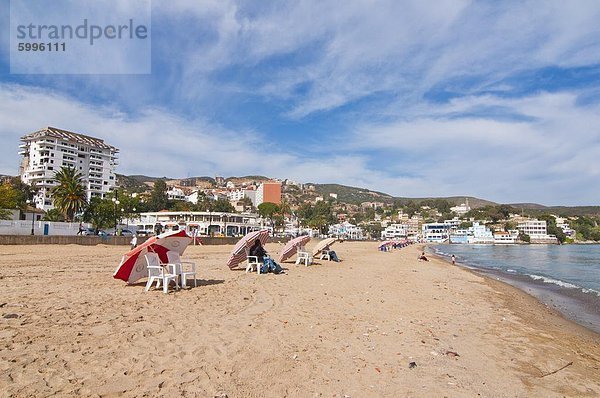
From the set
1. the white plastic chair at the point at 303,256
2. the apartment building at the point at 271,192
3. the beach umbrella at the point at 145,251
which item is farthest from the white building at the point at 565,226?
the beach umbrella at the point at 145,251

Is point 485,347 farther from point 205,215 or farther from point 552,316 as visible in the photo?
point 205,215

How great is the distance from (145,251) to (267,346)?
513 cm

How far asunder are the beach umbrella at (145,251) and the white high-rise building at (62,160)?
84058mm

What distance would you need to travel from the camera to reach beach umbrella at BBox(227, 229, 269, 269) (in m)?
14.1

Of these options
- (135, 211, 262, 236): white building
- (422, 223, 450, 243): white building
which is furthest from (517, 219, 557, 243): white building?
(135, 211, 262, 236): white building

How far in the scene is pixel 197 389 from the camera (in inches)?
153

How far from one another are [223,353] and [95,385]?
1.59 metres

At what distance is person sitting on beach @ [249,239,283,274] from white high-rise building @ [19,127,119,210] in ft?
265

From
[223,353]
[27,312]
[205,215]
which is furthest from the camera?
[205,215]

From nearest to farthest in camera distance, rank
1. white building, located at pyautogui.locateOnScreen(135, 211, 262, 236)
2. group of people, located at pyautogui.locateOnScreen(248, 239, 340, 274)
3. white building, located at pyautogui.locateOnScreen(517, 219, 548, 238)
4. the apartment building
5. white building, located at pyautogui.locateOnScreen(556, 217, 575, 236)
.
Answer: group of people, located at pyautogui.locateOnScreen(248, 239, 340, 274) → white building, located at pyautogui.locateOnScreen(135, 211, 262, 236) → white building, located at pyautogui.locateOnScreen(517, 219, 548, 238) → white building, located at pyautogui.locateOnScreen(556, 217, 575, 236) → the apartment building

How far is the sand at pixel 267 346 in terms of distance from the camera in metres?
4.08

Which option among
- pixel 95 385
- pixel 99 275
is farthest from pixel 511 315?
pixel 99 275

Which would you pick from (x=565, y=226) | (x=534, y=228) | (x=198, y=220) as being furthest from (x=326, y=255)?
(x=565, y=226)

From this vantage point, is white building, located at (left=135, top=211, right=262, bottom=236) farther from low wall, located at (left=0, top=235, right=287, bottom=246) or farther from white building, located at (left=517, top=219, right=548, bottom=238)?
white building, located at (left=517, top=219, right=548, bottom=238)
